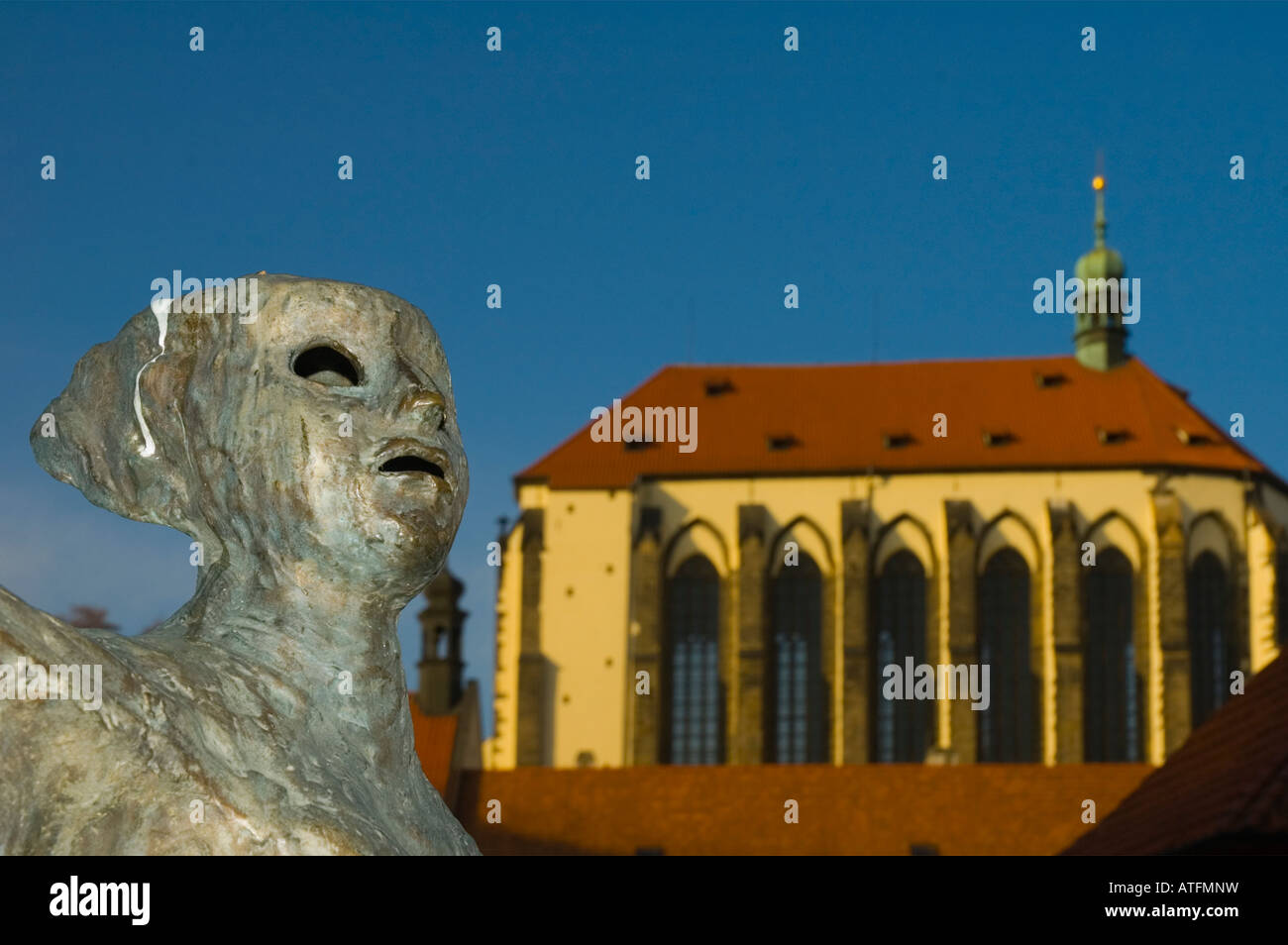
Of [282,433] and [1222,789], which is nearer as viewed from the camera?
[282,433]

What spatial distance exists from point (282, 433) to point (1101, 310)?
184ft

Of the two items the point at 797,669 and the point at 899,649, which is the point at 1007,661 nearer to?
the point at 899,649

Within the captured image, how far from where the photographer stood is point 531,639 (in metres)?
50.0

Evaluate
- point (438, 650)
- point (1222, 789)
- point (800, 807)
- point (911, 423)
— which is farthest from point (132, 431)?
point (911, 423)

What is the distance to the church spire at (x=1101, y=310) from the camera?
5688 centimetres

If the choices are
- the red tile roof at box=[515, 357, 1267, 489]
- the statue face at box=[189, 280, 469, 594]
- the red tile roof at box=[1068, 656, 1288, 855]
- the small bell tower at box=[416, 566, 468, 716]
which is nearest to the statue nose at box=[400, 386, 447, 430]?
the statue face at box=[189, 280, 469, 594]

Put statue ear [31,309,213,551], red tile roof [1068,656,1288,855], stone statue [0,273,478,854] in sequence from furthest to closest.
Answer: red tile roof [1068,656,1288,855] → statue ear [31,309,213,551] → stone statue [0,273,478,854]

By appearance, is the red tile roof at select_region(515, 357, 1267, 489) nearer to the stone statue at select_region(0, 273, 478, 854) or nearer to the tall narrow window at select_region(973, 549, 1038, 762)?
the tall narrow window at select_region(973, 549, 1038, 762)

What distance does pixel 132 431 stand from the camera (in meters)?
2.96

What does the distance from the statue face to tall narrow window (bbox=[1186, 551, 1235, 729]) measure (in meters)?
47.6

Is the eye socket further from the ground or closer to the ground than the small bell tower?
closer to the ground

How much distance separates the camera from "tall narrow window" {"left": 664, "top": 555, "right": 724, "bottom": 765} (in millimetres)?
49844

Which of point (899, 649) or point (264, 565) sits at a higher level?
point (899, 649)

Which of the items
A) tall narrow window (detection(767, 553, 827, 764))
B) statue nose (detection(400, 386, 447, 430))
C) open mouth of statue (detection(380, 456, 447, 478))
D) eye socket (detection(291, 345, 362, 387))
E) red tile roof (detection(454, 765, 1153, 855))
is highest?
tall narrow window (detection(767, 553, 827, 764))
